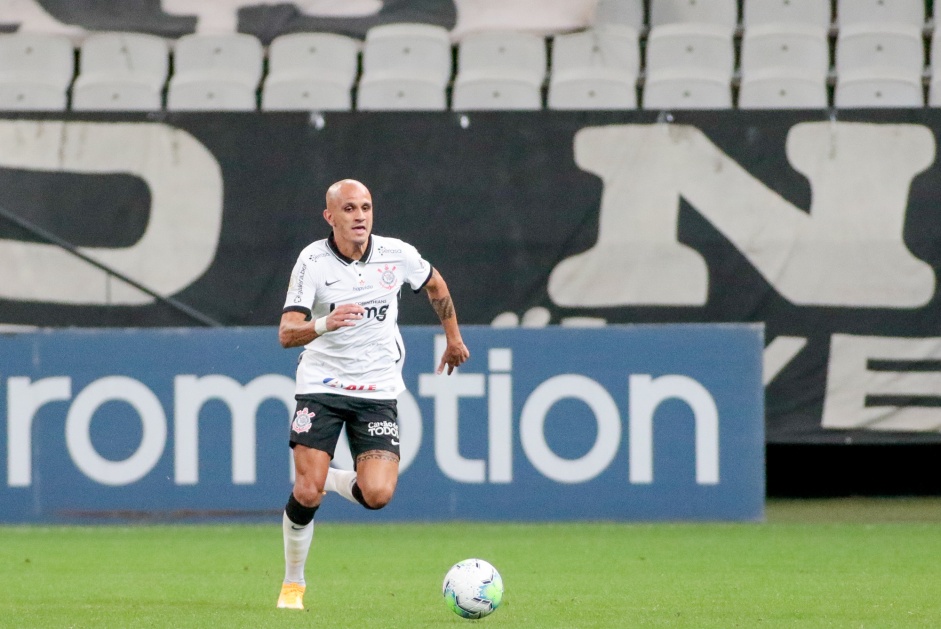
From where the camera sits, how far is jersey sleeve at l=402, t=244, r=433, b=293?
719 centimetres

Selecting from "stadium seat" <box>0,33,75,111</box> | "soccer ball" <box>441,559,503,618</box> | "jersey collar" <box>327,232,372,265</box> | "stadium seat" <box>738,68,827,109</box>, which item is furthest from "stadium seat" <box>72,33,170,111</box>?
"soccer ball" <box>441,559,503,618</box>

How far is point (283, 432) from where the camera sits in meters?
10.8

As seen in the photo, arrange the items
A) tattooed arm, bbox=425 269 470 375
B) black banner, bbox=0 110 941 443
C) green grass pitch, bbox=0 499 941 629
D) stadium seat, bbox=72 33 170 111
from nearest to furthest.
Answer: green grass pitch, bbox=0 499 941 629, tattooed arm, bbox=425 269 470 375, black banner, bbox=0 110 941 443, stadium seat, bbox=72 33 170 111

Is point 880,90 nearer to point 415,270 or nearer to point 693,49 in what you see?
point 693,49

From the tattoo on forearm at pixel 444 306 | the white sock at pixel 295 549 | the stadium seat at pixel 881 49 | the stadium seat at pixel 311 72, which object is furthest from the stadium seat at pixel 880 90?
the white sock at pixel 295 549

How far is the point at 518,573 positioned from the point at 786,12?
762 centimetres

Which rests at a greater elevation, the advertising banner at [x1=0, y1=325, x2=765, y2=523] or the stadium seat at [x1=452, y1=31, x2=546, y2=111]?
the stadium seat at [x1=452, y1=31, x2=546, y2=111]

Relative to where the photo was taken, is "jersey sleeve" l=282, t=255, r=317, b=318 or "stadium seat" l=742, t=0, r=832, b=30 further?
"stadium seat" l=742, t=0, r=832, b=30

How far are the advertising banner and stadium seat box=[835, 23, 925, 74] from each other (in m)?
3.79

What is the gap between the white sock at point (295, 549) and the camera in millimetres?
6684

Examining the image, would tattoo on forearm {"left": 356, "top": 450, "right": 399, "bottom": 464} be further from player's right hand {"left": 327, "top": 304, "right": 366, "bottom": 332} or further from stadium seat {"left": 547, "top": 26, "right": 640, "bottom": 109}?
stadium seat {"left": 547, "top": 26, "right": 640, "bottom": 109}

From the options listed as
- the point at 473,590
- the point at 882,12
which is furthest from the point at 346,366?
the point at 882,12

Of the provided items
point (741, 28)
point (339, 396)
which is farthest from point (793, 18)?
point (339, 396)

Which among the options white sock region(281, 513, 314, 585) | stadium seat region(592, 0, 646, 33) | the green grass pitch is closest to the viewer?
the green grass pitch
